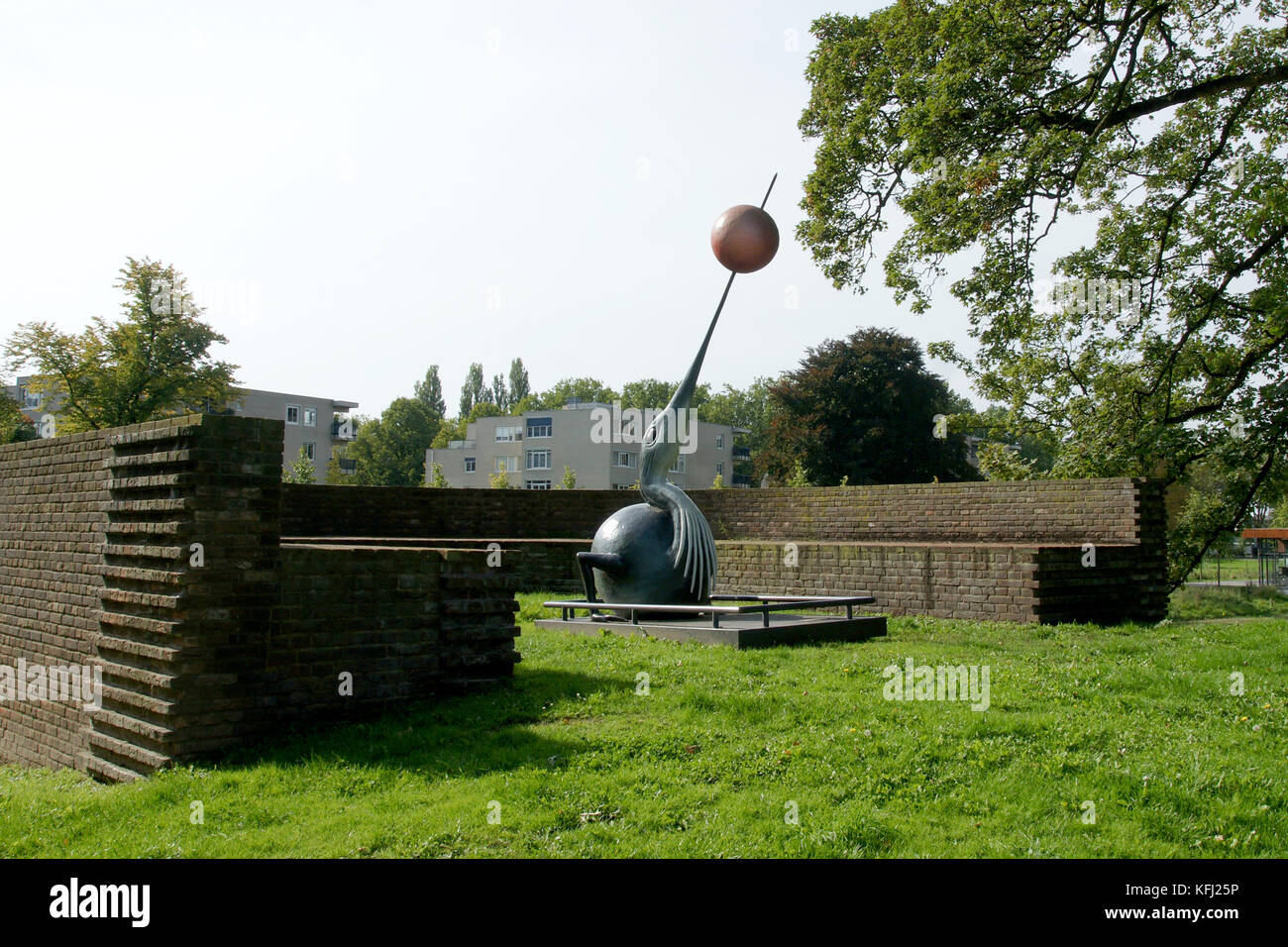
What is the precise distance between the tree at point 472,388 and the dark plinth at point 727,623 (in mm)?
102078

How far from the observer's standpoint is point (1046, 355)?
18594mm

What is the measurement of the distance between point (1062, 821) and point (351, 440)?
92.0m

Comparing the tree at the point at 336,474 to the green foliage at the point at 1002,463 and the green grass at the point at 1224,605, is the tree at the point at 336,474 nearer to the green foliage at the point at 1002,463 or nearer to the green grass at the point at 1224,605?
the green foliage at the point at 1002,463

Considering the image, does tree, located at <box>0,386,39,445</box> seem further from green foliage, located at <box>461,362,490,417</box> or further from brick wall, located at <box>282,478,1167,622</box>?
green foliage, located at <box>461,362,490,417</box>

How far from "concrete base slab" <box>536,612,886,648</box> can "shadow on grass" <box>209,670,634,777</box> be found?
8.60 feet

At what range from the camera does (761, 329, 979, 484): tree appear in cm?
4203

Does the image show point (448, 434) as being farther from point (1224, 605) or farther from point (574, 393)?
point (1224, 605)

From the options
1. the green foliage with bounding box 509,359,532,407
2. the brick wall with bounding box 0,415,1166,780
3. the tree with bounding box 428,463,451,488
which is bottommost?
the brick wall with bounding box 0,415,1166,780

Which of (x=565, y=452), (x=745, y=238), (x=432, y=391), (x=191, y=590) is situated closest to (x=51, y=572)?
(x=191, y=590)

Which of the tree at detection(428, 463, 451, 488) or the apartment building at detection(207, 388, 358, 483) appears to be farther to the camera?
the apartment building at detection(207, 388, 358, 483)

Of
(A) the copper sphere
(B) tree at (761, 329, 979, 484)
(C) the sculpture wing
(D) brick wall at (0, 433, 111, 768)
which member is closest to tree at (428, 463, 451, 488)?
(B) tree at (761, 329, 979, 484)

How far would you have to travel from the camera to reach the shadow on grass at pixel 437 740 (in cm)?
626

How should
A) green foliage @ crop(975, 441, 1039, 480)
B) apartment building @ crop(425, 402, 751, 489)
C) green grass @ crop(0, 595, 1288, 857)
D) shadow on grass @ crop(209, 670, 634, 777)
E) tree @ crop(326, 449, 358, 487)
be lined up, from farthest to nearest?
1. apartment building @ crop(425, 402, 751, 489)
2. tree @ crop(326, 449, 358, 487)
3. green foliage @ crop(975, 441, 1039, 480)
4. shadow on grass @ crop(209, 670, 634, 777)
5. green grass @ crop(0, 595, 1288, 857)

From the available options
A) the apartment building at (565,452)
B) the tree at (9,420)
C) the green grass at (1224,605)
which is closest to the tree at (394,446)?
the apartment building at (565,452)
